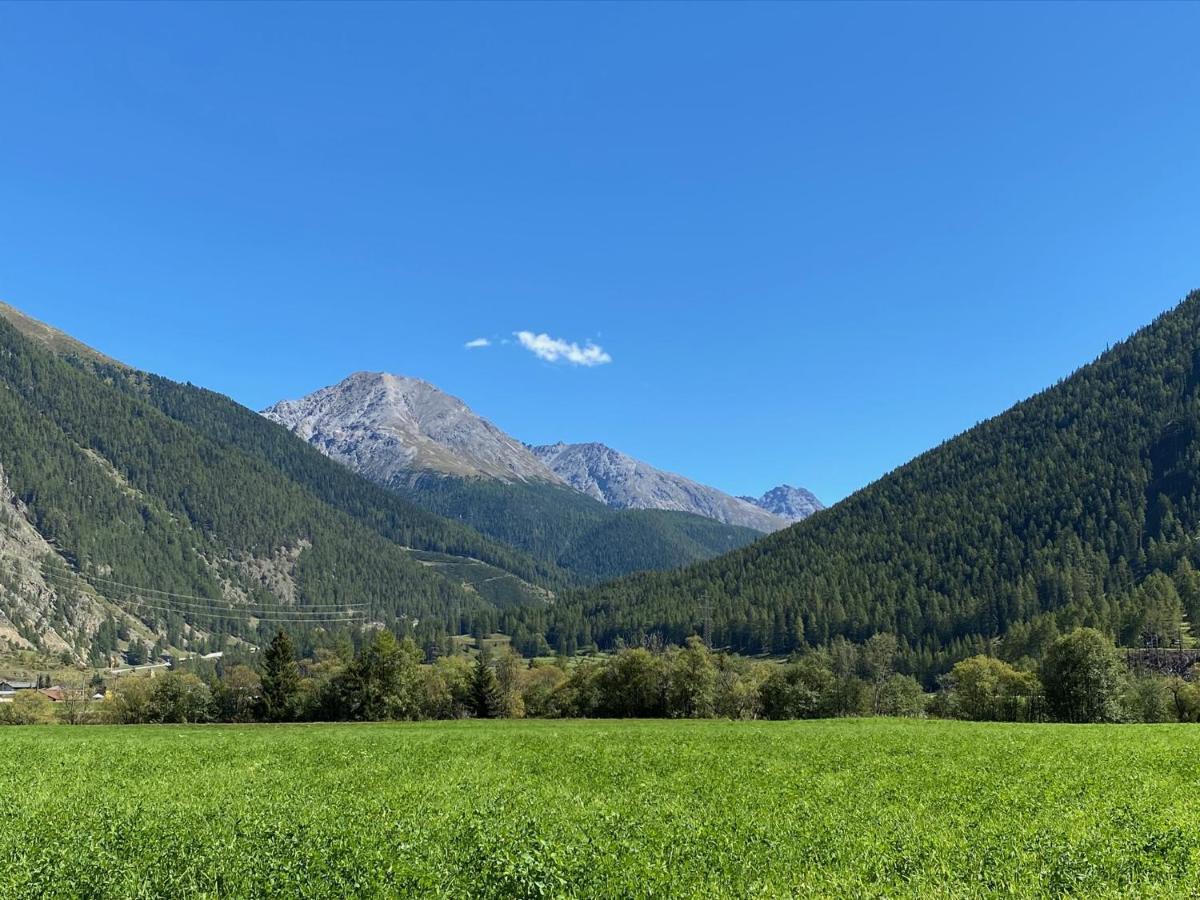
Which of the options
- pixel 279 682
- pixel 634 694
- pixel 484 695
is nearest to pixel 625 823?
pixel 634 694

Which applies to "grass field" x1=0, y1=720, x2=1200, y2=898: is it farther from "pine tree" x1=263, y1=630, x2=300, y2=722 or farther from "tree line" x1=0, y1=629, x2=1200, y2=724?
"tree line" x1=0, y1=629, x2=1200, y2=724

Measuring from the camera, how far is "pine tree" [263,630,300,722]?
96.7 meters

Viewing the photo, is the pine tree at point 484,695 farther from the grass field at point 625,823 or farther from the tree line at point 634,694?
the grass field at point 625,823

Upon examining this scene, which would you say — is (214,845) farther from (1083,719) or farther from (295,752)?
(1083,719)

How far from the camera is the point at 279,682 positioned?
321 feet

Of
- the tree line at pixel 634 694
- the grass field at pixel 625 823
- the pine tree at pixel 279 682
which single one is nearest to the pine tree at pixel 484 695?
the tree line at pixel 634 694

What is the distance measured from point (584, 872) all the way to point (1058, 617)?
220661 millimetres

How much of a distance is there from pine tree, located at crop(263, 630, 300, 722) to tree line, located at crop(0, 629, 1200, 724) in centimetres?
14

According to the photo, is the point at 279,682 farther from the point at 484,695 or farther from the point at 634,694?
the point at 634,694

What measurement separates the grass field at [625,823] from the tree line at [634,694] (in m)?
61.2

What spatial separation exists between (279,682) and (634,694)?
174ft

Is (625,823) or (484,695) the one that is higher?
(625,823)

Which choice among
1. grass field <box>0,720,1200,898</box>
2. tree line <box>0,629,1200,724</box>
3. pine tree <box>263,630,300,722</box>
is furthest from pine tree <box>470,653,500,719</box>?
grass field <box>0,720,1200,898</box>

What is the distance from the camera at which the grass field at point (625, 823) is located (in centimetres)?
1520
